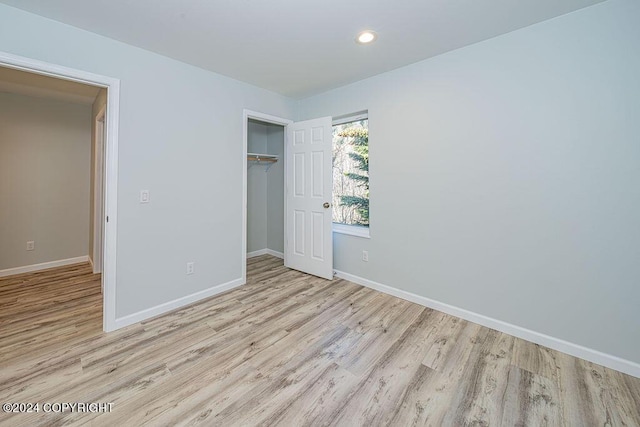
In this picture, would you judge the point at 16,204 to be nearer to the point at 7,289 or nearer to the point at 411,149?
the point at 7,289

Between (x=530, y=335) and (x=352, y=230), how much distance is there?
204 cm

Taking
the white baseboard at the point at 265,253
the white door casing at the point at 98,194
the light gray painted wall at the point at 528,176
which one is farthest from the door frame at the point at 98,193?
the light gray painted wall at the point at 528,176

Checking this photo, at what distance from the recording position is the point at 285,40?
2252mm

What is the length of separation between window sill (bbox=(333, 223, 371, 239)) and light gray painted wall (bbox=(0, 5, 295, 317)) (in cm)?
131

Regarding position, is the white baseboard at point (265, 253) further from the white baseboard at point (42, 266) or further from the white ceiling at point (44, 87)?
the white ceiling at point (44, 87)

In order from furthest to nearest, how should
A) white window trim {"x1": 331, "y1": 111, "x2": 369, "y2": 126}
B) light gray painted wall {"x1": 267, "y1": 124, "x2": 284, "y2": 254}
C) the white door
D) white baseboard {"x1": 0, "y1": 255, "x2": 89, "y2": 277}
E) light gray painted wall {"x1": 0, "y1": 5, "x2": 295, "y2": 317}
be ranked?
1. light gray painted wall {"x1": 267, "y1": 124, "x2": 284, "y2": 254}
2. white baseboard {"x1": 0, "y1": 255, "x2": 89, "y2": 277}
3. the white door
4. white window trim {"x1": 331, "y1": 111, "x2": 369, "y2": 126}
5. light gray painted wall {"x1": 0, "y1": 5, "x2": 295, "y2": 317}

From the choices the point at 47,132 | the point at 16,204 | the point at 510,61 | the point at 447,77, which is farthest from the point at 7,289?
the point at 510,61

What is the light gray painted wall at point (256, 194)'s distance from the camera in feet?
15.0

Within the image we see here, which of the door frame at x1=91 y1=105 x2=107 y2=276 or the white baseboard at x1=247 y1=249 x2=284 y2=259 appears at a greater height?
the door frame at x1=91 y1=105 x2=107 y2=276

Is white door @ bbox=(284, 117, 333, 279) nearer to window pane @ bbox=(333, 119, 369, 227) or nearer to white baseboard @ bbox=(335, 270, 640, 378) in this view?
window pane @ bbox=(333, 119, 369, 227)

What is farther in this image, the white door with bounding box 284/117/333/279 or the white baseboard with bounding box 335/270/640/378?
the white door with bounding box 284/117/333/279

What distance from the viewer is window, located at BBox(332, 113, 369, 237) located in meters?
3.42

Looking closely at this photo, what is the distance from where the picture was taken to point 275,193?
4.68 metres

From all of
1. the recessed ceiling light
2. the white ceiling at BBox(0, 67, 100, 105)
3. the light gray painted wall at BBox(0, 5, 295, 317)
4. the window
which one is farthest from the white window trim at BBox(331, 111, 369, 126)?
the white ceiling at BBox(0, 67, 100, 105)
